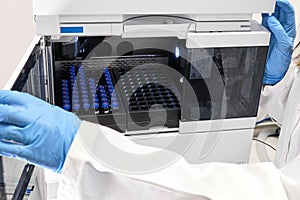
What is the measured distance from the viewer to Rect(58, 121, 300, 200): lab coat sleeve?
61cm

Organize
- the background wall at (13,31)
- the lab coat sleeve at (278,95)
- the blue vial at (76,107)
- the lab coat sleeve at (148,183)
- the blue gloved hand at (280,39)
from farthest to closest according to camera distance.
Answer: the background wall at (13,31) < the lab coat sleeve at (278,95) < the blue gloved hand at (280,39) < the blue vial at (76,107) < the lab coat sleeve at (148,183)

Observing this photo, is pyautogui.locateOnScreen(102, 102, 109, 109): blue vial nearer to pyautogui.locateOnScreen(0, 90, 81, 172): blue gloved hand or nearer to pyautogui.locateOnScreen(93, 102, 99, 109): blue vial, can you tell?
pyautogui.locateOnScreen(93, 102, 99, 109): blue vial

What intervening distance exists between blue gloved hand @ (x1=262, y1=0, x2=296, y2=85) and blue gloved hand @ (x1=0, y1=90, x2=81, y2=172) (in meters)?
0.86

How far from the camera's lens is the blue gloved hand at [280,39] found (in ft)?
4.24

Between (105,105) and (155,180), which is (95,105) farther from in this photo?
(155,180)

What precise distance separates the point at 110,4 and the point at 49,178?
51 centimetres

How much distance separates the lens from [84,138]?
0.66 metres

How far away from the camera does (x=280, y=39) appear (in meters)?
1.31

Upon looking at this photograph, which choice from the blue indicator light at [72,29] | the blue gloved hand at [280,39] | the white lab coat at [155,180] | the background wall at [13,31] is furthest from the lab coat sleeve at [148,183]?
the background wall at [13,31]

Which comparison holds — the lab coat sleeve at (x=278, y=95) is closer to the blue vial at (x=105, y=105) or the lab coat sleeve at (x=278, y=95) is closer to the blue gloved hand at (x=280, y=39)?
the blue gloved hand at (x=280, y=39)

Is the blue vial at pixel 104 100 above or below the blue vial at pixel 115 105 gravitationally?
above

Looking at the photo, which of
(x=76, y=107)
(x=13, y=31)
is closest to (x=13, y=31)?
(x=13, y=31)

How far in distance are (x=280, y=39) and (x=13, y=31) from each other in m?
1.10

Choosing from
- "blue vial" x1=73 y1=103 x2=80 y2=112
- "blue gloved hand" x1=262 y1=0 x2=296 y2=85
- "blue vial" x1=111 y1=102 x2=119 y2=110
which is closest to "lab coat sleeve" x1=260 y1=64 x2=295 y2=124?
"blue gloved hand" x1=262 y1=0 x2=296 y2=85
